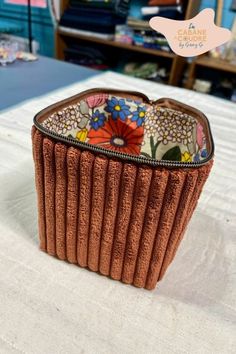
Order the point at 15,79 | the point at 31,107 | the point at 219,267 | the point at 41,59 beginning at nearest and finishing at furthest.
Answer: the point at 219,267 → the point at 31,107 → the point at 15,79 → the point at 41,59

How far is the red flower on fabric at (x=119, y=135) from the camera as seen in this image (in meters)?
0.59

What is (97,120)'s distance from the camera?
1.88ft

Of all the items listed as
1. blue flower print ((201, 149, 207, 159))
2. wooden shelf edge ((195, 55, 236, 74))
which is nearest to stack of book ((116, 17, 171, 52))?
wooden shelf edge ((195, 55, 236, 74))

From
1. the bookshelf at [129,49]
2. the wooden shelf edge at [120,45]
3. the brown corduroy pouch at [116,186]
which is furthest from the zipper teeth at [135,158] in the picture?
the wooden shelf edge at [120,45]

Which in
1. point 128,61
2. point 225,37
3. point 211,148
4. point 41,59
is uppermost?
point 225,37

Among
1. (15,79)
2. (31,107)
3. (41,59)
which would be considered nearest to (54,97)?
(31,107)

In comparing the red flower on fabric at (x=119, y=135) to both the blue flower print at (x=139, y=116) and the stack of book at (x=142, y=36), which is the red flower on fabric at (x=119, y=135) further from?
the stack of book at (x=142, y=36)

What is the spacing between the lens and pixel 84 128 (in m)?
0.56

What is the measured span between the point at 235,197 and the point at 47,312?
0.45 metres

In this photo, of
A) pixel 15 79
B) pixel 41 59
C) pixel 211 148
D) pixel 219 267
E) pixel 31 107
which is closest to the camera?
pixel 211 148

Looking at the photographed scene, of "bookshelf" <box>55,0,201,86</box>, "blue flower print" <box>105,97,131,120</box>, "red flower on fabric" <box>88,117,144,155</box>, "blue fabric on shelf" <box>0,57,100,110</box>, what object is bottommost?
"bookshelf" <box>55,0,201,86</box>

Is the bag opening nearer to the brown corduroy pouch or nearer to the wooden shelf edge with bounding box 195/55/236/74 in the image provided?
the brown corduroy pouch

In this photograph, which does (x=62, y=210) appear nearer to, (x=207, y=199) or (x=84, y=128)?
(x=84, y=128)

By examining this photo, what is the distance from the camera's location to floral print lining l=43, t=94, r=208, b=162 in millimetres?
518
